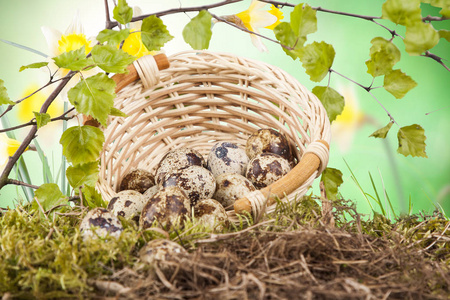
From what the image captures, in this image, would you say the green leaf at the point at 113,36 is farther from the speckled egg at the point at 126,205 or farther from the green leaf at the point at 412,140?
the green leaf at the point at 412,140

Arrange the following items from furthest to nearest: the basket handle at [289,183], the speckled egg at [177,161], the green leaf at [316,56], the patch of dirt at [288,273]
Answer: the speckled egg at [177,161]
the green leaf at [316,56]
the basket handle at [289,183]
the patch of dirt at [288,273]

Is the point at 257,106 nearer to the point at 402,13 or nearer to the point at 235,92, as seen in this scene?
the point at 235,92

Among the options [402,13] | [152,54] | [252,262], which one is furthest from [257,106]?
[252,262]

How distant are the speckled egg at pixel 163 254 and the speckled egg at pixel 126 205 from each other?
24 centimetres

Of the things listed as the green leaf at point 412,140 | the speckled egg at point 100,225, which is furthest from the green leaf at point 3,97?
the green leaf at point 412,140

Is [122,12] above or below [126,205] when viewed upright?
above

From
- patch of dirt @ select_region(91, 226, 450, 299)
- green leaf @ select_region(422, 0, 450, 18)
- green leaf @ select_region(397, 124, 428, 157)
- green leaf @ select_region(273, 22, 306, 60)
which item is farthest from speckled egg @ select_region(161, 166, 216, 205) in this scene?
green leaf @ select_region(422, 0, 450, 18)

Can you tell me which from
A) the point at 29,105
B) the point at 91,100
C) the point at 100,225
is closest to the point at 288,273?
the point at 100,225

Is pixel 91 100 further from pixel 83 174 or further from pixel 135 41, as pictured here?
pixel 135 41

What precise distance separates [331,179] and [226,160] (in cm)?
26

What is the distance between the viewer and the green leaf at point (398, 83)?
803 millimetres

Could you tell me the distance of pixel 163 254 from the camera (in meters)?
0.51

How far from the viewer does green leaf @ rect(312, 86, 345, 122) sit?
920 mm

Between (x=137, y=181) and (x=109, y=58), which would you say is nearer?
(x=109, y=58)
